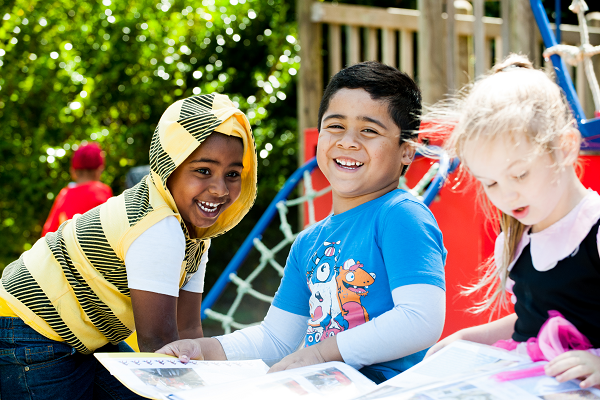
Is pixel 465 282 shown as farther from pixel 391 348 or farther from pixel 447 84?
pixel 391 348

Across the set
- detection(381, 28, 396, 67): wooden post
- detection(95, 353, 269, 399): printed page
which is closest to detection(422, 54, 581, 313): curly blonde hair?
detection(95, 353, 269, 399): printed page

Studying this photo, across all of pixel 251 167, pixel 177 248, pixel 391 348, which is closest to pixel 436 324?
pixel 391 348

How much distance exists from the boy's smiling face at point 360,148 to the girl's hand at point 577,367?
652 mm

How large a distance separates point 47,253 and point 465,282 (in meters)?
1.70

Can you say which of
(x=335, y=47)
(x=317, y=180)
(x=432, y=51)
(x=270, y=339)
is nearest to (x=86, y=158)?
(x=317, y=180)

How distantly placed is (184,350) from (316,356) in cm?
34

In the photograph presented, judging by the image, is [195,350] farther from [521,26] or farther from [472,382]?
[521,26]

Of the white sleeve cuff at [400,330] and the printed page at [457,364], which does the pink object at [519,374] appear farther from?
the white sleeve cuff at [400,330]

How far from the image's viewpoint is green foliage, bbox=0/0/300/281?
5273 mm

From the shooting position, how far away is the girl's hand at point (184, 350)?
1438 millimetres

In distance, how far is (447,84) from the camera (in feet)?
10.8

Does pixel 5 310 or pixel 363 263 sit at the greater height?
pixel 363 263

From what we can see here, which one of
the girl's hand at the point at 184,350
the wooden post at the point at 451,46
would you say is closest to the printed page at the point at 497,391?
the girl's hand at the point at 184,350

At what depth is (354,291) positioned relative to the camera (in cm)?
139
